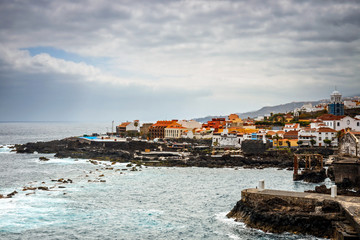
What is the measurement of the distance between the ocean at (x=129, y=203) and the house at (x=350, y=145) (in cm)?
999

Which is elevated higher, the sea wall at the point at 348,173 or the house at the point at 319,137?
the house at the point at 319,137

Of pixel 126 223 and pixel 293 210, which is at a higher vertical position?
pixel 293 210

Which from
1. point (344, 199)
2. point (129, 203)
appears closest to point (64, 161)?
point (129, 203)

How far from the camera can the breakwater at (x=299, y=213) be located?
20234 mm

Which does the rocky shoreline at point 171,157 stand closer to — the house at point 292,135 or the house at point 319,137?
the house at point 319,137

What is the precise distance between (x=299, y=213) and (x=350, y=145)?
1303 inches

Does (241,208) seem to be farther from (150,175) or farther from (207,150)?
(207,150)

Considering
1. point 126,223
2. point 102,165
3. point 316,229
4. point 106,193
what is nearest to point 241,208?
point 316,229

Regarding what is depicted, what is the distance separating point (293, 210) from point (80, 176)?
29.7 m

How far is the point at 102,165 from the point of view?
56.0 metres

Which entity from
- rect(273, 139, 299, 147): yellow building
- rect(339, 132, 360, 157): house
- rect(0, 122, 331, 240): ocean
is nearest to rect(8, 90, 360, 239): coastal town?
rect(339, 132, 360, 157): house

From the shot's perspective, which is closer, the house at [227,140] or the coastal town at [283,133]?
the coastal town at [283,133]

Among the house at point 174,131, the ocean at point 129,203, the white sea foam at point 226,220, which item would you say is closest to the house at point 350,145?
the ocean at point 129,203

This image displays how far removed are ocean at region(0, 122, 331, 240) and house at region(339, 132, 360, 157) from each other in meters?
9.99
